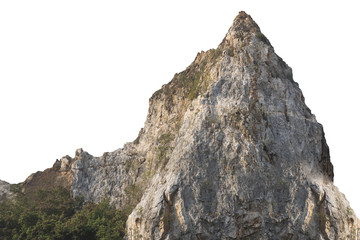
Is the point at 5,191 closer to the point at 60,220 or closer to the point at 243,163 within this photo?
the point at 60,220

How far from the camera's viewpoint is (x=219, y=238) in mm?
21219

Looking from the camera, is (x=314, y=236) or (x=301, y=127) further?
(x=301, y=127)

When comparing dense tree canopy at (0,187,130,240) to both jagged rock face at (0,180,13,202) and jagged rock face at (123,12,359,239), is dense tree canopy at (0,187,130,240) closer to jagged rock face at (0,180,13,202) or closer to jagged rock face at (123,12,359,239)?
jagged rock face at (123,12,359,239)

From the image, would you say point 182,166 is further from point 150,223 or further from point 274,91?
point 274,91

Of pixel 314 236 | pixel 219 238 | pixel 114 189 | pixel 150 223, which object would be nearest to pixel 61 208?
pixel 114 189

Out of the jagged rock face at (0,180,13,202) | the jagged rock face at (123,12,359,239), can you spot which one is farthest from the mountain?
the jagged rock face at (0,180,13,202)

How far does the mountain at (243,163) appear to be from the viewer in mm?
21469

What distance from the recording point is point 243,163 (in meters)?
22.1

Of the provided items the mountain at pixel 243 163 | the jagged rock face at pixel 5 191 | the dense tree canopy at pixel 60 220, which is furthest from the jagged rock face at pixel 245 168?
the jagged rock face at pixel 5 191

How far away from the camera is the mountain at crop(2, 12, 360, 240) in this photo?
70.4 ft

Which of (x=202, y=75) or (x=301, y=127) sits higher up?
(x=202, y=75)

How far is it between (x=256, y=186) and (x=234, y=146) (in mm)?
2602

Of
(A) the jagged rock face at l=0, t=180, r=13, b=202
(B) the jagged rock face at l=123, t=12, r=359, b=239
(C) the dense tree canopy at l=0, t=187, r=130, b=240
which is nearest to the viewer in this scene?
(B) the jagged rock face at l=123, t=12, r=359, b=239

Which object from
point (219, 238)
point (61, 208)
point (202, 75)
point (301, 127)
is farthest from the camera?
point (61, 208)
